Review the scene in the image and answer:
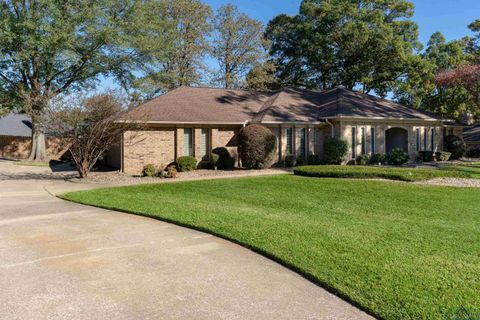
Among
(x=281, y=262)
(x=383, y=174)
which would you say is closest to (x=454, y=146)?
(x=383, y=174)

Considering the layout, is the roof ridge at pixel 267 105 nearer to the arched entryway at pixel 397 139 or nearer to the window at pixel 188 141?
the window at pixel 188 141

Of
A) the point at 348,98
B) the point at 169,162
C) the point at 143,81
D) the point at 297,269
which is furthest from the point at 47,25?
the point at 297,269

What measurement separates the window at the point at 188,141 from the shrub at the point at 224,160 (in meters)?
1.25

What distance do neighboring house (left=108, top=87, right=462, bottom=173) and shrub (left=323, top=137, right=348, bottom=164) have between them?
40.8 inches

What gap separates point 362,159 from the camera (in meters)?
21.2

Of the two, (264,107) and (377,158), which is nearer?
(377,158)

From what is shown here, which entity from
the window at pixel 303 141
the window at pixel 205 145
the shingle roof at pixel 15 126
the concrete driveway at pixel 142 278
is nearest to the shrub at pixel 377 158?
the window at pixel 303 141

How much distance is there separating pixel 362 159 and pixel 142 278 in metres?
18.4

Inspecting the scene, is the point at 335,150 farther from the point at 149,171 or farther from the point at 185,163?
the point at 149,171

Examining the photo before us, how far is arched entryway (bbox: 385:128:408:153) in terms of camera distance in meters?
23.7

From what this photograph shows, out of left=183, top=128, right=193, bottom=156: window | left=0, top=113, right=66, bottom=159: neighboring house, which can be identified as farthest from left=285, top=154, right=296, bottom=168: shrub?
left=0, top=113, right=66, bottom=159: neighboring house

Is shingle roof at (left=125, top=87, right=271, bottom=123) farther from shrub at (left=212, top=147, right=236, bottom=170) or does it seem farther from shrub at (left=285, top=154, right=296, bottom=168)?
shrub at (left=285, top=154, right=296, bottom=168)

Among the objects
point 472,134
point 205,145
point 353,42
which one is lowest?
point 205,145

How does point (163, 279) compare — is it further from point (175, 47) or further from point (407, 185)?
point (175, 47)
